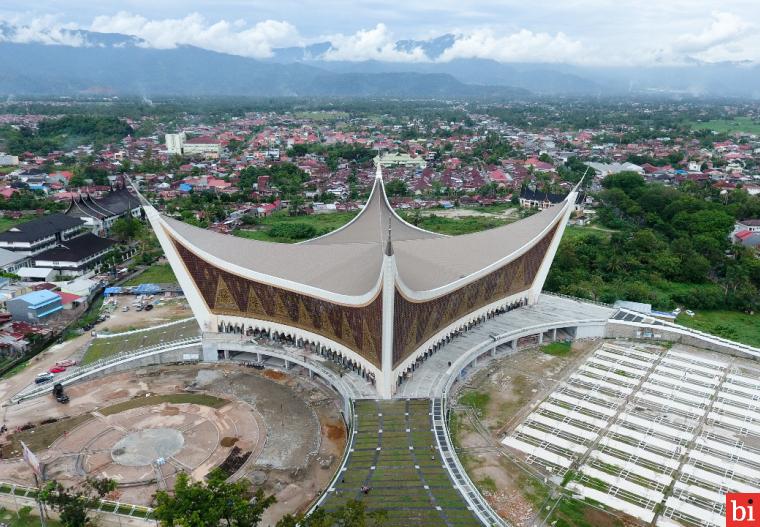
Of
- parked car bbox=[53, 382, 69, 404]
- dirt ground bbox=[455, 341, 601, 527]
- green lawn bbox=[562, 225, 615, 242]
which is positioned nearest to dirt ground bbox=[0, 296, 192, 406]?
parked car bbox=[53, 382, 69, 404]

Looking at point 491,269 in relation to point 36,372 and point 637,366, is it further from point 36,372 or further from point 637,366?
point 36,372

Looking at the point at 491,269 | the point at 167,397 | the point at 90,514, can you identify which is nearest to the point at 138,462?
the point at 90,514

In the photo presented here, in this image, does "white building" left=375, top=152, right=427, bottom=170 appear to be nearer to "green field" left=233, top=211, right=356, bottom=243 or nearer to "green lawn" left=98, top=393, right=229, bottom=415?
"green field" left=233, top=211, right=356, bottom=243

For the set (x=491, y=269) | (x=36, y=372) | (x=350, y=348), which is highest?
(x=491, y=269)

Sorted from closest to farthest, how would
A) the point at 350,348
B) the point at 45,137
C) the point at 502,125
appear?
the point at 350,348
the point at 45,137
the point at 502,125

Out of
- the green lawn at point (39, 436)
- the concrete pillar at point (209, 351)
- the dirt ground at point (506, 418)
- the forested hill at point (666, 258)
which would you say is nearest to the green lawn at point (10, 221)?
the concrete pillar at point (209, 351)

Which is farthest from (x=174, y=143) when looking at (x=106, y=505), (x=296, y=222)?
(x=106, y=505)
